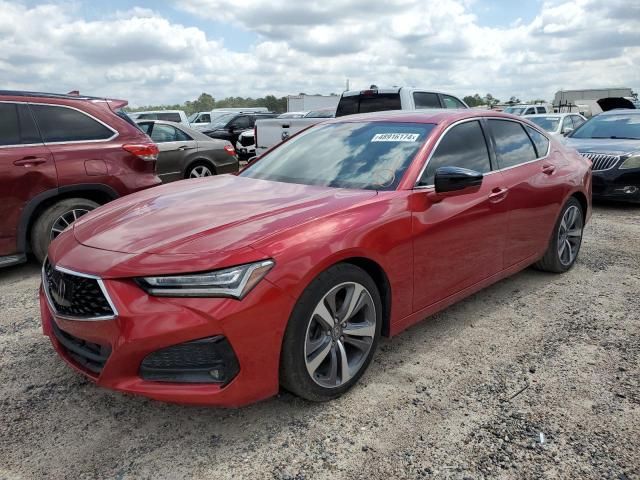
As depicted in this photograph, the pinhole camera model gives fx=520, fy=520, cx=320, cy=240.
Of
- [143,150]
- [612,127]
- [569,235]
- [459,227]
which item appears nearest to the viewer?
[459,227]

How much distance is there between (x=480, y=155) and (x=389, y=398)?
1934 mm

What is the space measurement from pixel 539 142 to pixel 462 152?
1321 millimetres

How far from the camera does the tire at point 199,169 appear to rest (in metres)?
8.66

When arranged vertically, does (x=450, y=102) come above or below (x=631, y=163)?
above

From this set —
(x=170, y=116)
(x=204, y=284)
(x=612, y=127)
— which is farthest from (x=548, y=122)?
(x=204, y=284)

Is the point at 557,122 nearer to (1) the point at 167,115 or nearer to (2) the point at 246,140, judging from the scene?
(2) the point at 246,140

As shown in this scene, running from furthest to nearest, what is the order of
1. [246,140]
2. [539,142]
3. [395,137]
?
[246,140]
[539,142]
[395,137]

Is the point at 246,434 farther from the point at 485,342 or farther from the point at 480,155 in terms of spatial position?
the point at 480,155

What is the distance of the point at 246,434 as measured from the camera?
101 inches

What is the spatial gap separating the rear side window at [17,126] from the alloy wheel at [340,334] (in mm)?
3767

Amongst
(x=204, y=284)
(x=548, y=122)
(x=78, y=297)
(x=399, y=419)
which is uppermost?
(x=548, y=122)

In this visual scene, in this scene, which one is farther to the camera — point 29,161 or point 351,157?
point 29,161

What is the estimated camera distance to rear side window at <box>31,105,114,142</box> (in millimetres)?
5008

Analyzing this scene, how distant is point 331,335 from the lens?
2711 millimetres
